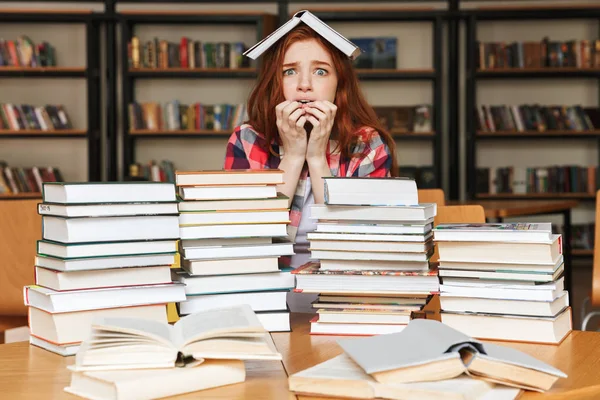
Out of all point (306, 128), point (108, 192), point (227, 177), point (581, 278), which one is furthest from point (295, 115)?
point (581, 278)

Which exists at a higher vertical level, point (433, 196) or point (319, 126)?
point (319, 126)

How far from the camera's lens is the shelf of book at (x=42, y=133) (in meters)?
5.74

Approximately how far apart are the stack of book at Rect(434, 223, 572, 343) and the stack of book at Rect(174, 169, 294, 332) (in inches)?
10.7

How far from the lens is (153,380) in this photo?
0.93 metres

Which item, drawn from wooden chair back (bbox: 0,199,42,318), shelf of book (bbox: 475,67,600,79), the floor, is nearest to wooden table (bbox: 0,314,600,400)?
wooden chair back (bbox: 0,199,42,318)

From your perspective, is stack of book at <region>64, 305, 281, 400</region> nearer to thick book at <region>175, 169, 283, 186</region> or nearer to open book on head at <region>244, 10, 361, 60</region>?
thick book at <region>175, 169, 283, 186</region>

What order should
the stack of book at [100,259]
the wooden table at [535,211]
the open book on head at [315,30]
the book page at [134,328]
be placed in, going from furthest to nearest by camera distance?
the wooden table at [535,211], the open book on head at [315,30], the stack of book at [100,259], the book page at [134,328]

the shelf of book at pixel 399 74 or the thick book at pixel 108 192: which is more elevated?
the shelf of book at pixel 399 74

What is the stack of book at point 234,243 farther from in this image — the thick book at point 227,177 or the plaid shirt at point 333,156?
the plaid shirt at point 333,156

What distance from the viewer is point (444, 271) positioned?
4.13 ft

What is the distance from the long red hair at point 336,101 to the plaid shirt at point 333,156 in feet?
0.06

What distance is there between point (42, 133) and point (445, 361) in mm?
5357

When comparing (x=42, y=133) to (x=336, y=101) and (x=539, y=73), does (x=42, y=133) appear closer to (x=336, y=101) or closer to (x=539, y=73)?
(x=539, y=73)

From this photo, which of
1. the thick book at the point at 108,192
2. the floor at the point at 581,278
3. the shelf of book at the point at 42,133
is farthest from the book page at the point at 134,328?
the shelf of book at the point at 42,133
